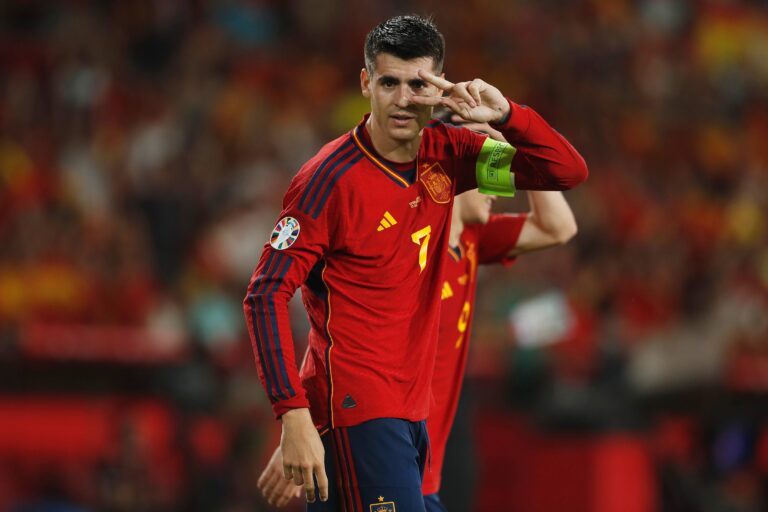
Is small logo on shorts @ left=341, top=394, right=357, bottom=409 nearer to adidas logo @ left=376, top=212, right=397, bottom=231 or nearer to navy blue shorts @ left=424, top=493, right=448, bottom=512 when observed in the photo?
adidas logo @ left=376, top=212, right=397, bottom=231

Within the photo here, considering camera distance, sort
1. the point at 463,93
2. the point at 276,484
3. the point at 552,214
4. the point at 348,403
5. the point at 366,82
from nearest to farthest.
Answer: the point at 463,93
the point at 348,403
the point at 366,82
the point at 276,484
the point at 552,214

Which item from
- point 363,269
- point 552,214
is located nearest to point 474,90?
point 363,269

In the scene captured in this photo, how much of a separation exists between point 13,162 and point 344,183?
21.1 ft

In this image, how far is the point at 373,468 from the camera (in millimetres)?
3393

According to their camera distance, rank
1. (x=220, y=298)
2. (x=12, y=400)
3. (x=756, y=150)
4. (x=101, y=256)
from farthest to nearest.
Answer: (x=756, y=150)
(x=220, y=298)
(x=101, y=256)
(x=12, y=400)

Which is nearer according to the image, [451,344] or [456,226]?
[451,344]

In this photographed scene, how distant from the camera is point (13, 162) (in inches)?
361

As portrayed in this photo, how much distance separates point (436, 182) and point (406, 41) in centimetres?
45

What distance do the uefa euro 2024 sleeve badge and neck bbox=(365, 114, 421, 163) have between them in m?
0.36

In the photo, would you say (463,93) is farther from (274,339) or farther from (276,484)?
(276,484)

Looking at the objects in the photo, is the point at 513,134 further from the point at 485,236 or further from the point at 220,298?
the point at 220,298

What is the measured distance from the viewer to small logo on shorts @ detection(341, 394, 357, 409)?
3.42m

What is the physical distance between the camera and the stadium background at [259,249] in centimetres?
711

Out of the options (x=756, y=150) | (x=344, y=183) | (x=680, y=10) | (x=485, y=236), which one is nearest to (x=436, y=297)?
(x=344, y=183)
